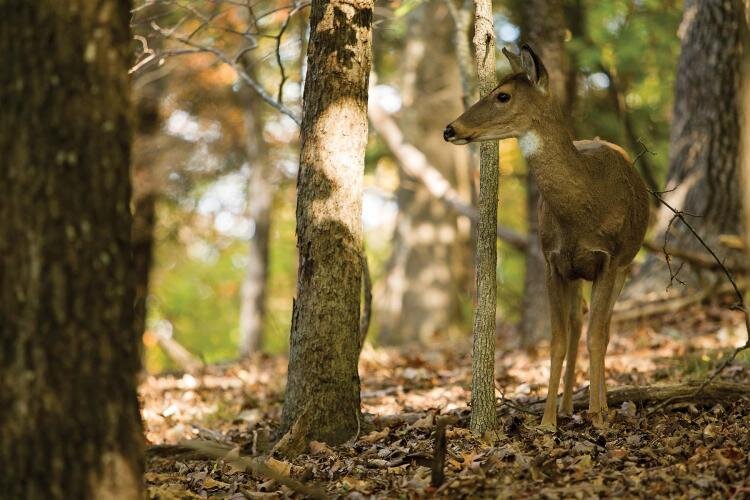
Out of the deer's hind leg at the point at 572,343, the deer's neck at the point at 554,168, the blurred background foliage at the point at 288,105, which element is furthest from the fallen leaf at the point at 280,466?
the blurred background foliage at the point at 288,105

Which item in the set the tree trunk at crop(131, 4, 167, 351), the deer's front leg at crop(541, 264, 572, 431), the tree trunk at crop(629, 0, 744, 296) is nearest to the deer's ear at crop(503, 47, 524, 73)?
the deer's front leg at crop(541, 264, 572, 431)

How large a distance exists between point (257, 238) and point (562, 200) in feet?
38.1

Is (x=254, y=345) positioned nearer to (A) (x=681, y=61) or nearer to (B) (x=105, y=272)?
(A) (x=681, y=61)

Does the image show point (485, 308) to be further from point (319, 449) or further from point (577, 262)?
point (319, 449)

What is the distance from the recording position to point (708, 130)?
34.9ft

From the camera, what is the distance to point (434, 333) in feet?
53.1

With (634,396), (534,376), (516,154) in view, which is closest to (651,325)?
(534,376)

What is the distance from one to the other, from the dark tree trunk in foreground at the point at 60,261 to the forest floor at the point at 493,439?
131 cm

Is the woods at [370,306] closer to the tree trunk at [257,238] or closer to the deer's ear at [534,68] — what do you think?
the deer's ear at [534,68]

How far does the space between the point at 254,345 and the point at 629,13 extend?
8742 millimetres

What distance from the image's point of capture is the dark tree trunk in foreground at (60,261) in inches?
134

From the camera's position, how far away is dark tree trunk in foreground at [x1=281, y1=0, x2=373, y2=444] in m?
5.89

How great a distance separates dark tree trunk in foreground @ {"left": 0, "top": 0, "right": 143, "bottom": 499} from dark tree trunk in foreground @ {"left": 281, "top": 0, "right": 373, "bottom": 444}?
2.40m

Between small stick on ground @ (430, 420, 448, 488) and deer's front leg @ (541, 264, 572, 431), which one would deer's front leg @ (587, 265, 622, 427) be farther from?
small stick on ground @ (430, 420, 448, 488)
